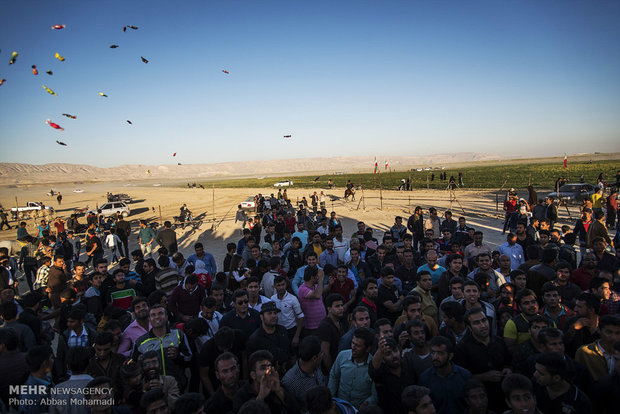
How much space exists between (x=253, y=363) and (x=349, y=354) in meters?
1.01

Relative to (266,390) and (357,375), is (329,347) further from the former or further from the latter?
(266,390)

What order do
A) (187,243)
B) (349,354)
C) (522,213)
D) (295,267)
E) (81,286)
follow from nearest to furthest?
(349,354)
(81,286)
(295,267)
(522,213)
(187,243)

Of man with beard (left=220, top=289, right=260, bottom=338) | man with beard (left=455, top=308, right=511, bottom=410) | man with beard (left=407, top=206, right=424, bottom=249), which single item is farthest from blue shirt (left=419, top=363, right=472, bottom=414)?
man with beard (left=407, top=206, right=424, bottom=249)

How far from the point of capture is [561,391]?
2975 millimetres

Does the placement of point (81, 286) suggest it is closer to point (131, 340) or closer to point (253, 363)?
point (131, 340)

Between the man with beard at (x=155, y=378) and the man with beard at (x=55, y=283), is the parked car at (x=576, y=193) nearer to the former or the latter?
the man with beard at (x=155, y=378)

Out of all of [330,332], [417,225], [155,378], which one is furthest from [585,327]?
[417,225]

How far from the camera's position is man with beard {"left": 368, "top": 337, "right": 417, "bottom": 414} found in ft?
10.4

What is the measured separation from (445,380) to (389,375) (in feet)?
1.81

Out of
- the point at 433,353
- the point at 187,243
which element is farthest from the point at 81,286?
the point at 187,243

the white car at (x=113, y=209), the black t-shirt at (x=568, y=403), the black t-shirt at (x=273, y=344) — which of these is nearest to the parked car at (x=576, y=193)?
the black t-shirt at (x=568, y=403)

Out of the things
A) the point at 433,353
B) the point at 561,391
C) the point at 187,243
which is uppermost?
the point at 433,353

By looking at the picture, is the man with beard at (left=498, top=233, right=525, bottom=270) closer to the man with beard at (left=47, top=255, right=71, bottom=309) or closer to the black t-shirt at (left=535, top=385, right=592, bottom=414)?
the black t-shirt at (left=535, top=385, right=592, bottom=414)

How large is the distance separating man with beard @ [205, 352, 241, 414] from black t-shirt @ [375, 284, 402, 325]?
9.20 feet
